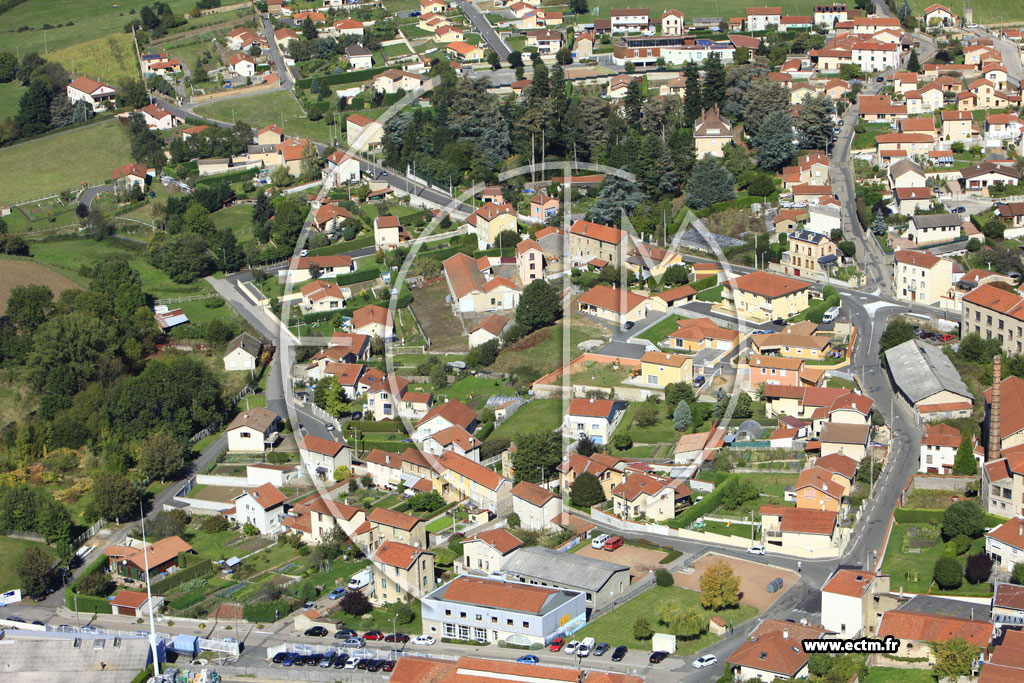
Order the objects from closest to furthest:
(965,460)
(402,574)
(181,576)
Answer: (402,574), (181,576), (965,460)

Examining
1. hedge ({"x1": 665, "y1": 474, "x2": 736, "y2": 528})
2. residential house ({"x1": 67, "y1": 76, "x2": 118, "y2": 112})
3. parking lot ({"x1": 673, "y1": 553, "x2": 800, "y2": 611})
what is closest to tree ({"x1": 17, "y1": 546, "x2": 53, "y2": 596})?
hedge ({"x1": 665, "y1": 474, "x2": 736, "y2": 528})

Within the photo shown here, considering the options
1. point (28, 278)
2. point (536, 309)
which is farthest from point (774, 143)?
point (28, 278)

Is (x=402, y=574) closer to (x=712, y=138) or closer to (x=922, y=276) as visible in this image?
(x=922, y=276)

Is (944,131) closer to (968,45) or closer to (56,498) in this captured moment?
(968,45)

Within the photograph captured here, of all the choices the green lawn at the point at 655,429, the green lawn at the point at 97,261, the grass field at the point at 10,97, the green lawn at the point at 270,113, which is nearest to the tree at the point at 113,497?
the green lawn at the point at 655,429

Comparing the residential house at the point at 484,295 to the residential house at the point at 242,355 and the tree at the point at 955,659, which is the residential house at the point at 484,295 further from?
the tree at the point at 955,659
